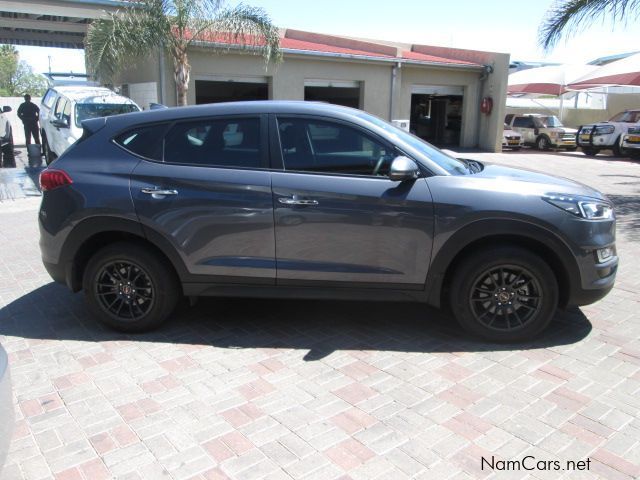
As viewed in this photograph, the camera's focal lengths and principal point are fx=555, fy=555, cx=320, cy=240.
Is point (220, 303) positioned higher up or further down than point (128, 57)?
further down

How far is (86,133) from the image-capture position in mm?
4480

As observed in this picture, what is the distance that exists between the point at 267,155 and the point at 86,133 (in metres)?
1.55

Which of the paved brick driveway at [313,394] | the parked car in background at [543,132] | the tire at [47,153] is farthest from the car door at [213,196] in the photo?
the parked car in background at [543,132]

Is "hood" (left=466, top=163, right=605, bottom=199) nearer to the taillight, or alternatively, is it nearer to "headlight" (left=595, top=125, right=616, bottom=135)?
the taillight

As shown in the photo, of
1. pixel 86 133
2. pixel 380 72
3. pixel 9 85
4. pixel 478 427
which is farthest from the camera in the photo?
pixel 9 85

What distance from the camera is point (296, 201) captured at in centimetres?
400

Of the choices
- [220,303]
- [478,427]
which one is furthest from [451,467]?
[220,303]

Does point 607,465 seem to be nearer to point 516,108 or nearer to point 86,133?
point 86,133

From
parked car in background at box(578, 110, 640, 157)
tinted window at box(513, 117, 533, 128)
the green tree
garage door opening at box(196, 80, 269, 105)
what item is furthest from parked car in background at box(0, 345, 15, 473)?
the green tree

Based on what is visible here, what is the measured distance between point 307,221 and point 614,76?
28.2 m

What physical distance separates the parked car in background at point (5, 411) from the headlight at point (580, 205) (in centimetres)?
345

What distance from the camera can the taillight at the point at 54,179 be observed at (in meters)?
4.29

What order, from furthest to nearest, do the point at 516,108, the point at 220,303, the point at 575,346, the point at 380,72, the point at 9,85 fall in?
the point at 9,85
the point at 516,108
the point at 380,72
the point at 220,303
the point at 575,346

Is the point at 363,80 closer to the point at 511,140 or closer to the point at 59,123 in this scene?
the point at 511,140
